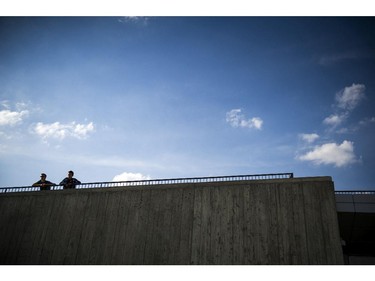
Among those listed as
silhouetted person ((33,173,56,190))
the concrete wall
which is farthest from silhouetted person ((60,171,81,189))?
silhouetted person ((33,173,56,190))

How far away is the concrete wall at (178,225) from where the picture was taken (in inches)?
322

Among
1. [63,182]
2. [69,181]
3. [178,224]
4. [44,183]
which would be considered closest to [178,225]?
[178,224]

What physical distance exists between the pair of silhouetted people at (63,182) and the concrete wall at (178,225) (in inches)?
11.1

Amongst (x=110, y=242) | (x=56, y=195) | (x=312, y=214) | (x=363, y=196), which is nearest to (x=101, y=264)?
(x=110, y=242)

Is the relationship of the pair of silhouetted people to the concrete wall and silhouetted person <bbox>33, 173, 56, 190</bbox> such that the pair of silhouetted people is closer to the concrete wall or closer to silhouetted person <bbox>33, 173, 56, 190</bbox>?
silhouetted person <bbox>33, 173, 56, 190</bbox>

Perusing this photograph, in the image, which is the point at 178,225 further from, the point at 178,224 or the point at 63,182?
the point at 63,182

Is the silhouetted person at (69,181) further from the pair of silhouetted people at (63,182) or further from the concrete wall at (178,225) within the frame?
the concrete wall at (178,225)

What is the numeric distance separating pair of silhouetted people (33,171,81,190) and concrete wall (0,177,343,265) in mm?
281

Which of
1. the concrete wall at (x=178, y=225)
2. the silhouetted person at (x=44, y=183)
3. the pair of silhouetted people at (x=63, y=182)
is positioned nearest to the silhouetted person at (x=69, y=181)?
the pair of silhouetted people at (x=63, y=182)

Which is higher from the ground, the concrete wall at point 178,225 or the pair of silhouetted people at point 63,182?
the pair of silhouetted people at point 63,182

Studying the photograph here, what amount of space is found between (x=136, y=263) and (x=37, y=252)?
14.1 ft

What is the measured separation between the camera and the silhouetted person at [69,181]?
11148 mm

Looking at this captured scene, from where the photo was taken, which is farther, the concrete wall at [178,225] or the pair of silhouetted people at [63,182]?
the pair of silhouetted people at [63,182]

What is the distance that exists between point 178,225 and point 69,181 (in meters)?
5.45
